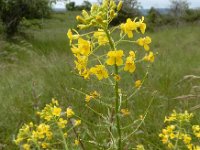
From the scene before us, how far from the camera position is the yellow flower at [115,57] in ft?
5.27

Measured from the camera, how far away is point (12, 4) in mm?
14055

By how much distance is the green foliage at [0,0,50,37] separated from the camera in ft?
45.9

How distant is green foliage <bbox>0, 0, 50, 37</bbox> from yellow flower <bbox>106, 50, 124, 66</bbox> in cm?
1245

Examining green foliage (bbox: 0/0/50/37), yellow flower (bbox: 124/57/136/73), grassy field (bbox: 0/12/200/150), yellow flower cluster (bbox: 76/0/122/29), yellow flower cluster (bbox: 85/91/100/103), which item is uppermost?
yellow flower cluster (bbox: 76/0/122/29)

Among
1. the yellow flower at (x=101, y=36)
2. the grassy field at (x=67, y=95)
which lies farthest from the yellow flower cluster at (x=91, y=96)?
the grassy field at (x=67, y=95)

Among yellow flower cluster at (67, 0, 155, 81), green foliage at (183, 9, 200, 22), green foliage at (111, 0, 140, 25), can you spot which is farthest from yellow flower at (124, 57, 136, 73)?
green foliage at (183, 9, 200, 22)

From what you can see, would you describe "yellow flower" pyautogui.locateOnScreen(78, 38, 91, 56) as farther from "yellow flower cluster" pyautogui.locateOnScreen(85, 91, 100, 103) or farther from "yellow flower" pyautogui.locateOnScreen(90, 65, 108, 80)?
"yellow flower cluster" pyautogui.locateOnScreen(85, 91, 100, 103)

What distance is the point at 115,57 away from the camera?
1611 millimetres

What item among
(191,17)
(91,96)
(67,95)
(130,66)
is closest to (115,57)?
(130,66)

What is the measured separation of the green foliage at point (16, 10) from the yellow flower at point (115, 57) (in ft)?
40.9

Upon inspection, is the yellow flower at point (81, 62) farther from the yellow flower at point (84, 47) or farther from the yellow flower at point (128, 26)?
the yellow flower at point (128, 26)

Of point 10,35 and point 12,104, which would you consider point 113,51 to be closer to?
point 12,104

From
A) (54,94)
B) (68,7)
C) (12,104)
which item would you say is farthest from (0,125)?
(68,7)

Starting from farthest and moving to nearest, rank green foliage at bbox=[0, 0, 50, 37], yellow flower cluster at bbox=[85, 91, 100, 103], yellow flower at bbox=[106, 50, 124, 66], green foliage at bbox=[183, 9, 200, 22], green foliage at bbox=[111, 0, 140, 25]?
green foliage at bbox=[183, 9, 200, 22], green foliage at bbox=[111, 0, 140, 25], green foliage at bbox=[0, 0, 50, 37], yellow flower cluster at bbox=[85, 91, 100, 103], yellow flower at bbox=[106, 50, 124, 66]
